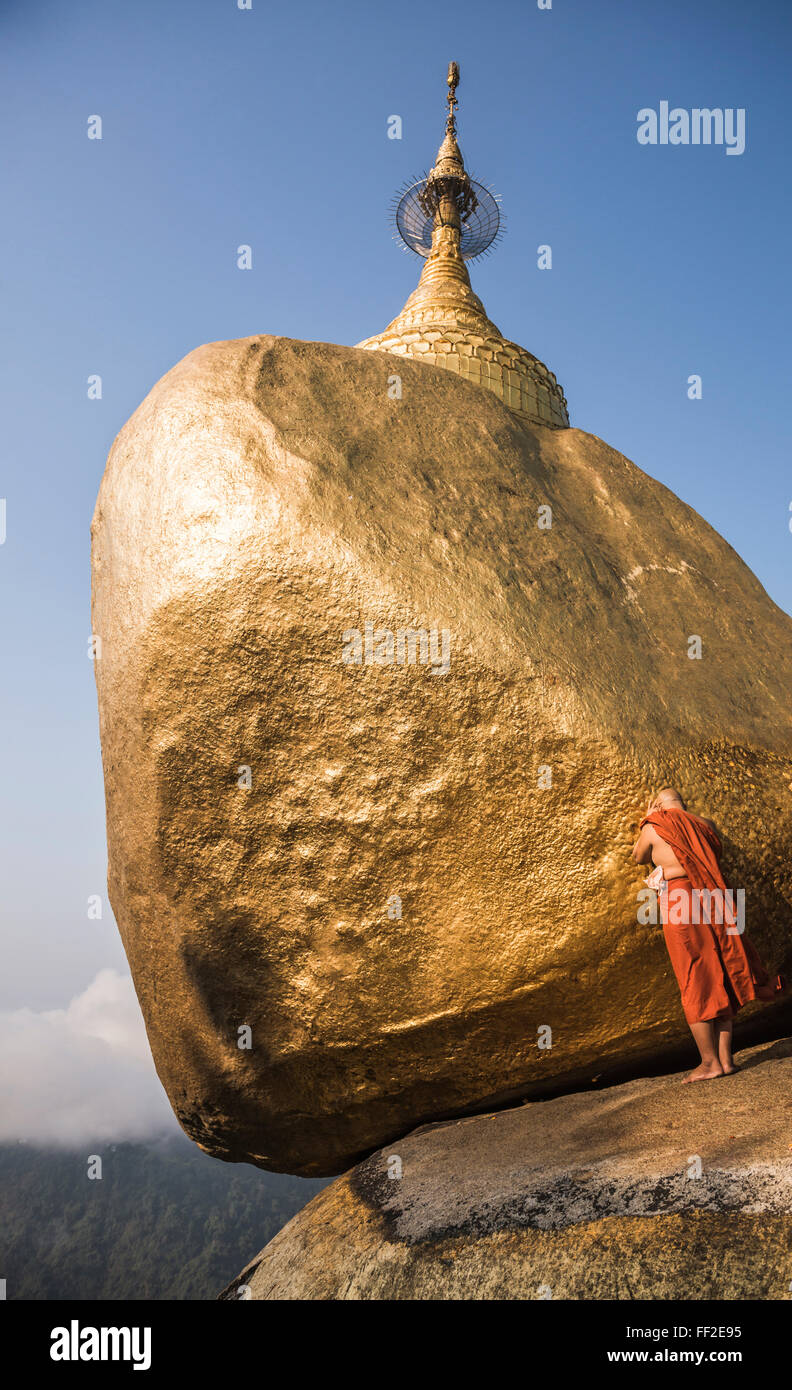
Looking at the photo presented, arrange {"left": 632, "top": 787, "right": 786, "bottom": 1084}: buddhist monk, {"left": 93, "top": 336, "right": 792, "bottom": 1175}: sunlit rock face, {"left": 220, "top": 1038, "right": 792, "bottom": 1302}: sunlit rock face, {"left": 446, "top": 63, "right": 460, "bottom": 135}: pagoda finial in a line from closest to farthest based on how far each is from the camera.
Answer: {"left": 220, "top": 1038, "right": 792, "bottom": 1302}: sunlit rock face → {"left": 632, "top": 787, "right": 786, "bottom": 1084}: buddhist monk → {"left": 93, "top": 336, "right": 792, "bottom": 1175}: sunlit rock face → {"left": 446, "top": 63, "right": 460, "bottom": 135}: pagoda finial

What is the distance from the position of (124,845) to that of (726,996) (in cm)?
327

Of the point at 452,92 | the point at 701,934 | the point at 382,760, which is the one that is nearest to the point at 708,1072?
the point at 701,934

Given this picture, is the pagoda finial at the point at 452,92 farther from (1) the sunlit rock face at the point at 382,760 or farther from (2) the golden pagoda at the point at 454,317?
(1) the sunlit rock face at the point at 382,760

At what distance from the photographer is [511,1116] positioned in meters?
4.46

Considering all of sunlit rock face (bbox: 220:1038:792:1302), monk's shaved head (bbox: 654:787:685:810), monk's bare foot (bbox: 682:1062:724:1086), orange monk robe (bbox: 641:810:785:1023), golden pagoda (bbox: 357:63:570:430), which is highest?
golden pagoda (bbox: 357:63:570:430)

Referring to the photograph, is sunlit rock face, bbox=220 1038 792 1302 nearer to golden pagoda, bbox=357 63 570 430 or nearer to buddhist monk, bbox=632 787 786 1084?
buddhist monk, bbox=632 787 786 1084

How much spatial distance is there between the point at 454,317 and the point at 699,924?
6952 mm

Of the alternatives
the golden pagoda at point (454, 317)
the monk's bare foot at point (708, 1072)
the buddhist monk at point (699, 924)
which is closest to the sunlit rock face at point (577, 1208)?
the monk's bare foot at point (708, 1072)

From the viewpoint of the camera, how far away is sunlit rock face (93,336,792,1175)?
4070 mm

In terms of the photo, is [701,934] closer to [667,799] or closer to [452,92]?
[667,799]

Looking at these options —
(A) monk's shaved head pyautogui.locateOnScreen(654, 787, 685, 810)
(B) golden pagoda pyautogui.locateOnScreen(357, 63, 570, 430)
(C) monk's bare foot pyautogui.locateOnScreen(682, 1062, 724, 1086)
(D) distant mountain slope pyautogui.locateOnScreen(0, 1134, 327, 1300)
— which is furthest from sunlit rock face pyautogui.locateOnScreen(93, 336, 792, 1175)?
(D) distant mountain slope pyautogui.locateOnScreen(0, 1134, 327, 1300)

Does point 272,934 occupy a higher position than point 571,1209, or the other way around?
point 272,934

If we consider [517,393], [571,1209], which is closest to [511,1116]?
[571,1209]
